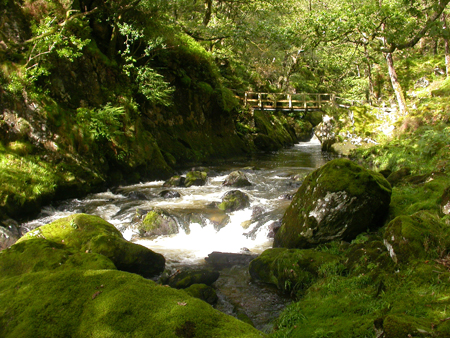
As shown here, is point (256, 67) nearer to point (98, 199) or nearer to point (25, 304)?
point (98, 199)

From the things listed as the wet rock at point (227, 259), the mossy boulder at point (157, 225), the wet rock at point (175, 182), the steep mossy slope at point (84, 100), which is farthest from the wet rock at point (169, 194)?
the wet rock at point (227, 259)

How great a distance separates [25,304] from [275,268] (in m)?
4.23

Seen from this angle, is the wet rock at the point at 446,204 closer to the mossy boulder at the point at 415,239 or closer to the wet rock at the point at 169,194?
the mossy boulder at the point at 415,239

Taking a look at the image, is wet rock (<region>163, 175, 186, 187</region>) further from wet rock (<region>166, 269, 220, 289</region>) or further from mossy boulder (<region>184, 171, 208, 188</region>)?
wet rock (<region>166, 269, 220, 289</region>)

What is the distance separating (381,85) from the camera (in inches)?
1001

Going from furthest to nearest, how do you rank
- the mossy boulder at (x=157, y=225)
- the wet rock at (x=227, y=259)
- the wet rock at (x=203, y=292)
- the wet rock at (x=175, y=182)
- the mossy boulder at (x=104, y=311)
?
the wet rock at (x=175, y=182) < the mossy boulder at (x=157, y=225) < the wet rock at (x=227, y=259) < the wet rock at (x=203, y=292) < the mossy boulder at (x=104, y=311)

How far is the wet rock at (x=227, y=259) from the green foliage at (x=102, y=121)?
274 inches

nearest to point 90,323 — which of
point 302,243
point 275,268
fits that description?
point 275,268

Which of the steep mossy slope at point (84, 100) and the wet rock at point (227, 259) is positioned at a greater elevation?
the steep mossy slope at point (84, 100)

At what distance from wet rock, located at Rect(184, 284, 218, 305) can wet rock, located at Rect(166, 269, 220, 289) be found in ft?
1.22

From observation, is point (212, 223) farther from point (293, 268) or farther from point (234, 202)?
point (293, 268)

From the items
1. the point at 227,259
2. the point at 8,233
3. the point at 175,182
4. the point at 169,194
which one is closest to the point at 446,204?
the point at 227,259

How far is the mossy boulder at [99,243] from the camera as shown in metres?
5.89

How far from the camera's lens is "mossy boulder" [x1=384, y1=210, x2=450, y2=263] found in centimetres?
406
